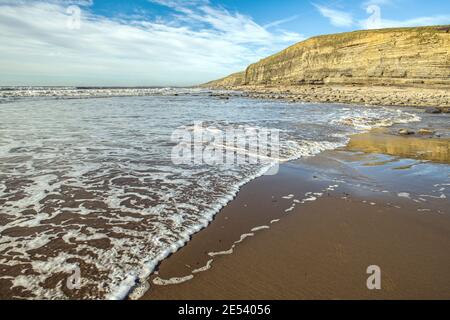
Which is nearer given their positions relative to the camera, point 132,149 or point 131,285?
point 131,285

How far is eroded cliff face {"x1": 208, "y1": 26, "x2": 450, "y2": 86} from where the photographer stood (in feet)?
119

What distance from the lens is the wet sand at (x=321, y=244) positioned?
8.55 feet

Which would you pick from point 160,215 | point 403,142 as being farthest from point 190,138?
point 403,142

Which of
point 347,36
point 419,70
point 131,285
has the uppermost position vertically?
point 347,36

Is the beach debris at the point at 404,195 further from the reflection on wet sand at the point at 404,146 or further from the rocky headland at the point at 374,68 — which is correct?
the rocky headland at the point at 374,68

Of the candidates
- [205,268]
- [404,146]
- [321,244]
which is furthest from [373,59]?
[205,268]

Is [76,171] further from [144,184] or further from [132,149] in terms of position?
[132,149]

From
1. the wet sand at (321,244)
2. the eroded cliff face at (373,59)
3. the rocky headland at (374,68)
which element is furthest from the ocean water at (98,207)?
the eroded cliff face at (373,59)

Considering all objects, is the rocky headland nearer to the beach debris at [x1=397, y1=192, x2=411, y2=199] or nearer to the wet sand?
the beach debris at [x1=397, y1=192, x2=411, y2=199]

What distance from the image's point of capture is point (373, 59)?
44.4 meters

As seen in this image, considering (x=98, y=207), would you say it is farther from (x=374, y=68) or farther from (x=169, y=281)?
(x=374, y=68)

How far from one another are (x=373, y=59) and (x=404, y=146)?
42296 millimetres

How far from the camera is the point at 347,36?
53375 millimetres

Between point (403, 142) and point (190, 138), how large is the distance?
7092 mm
